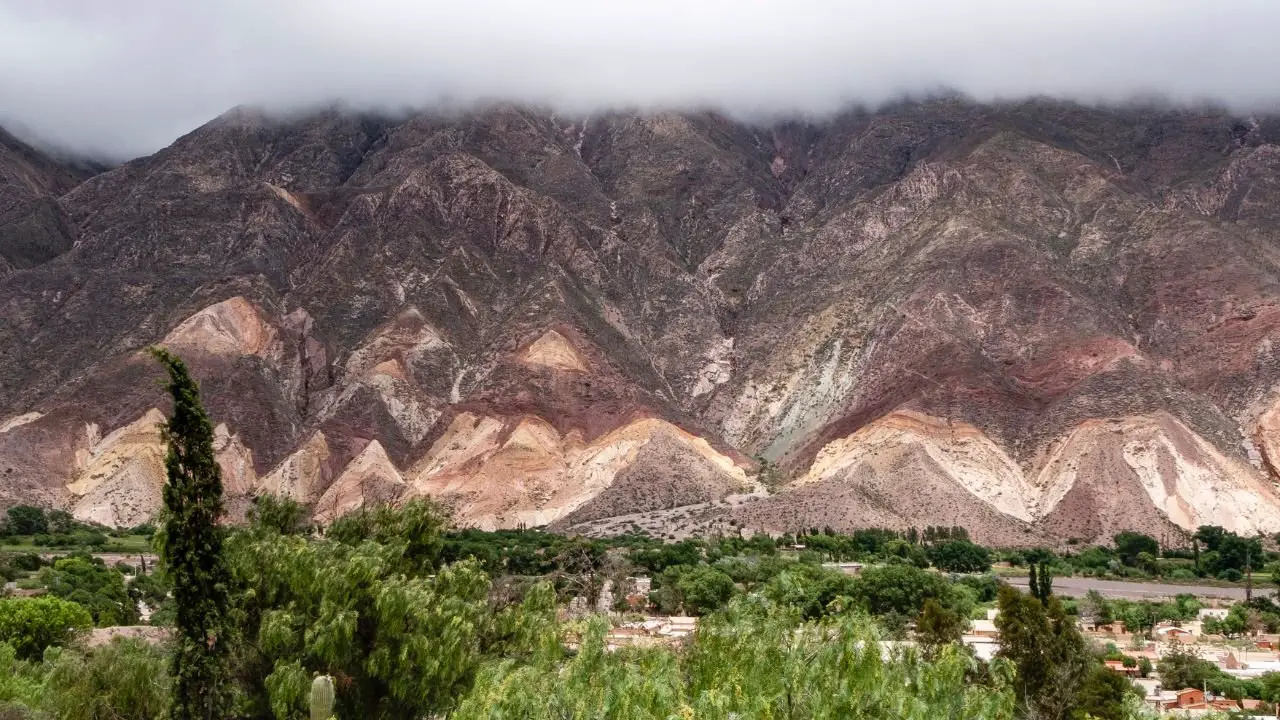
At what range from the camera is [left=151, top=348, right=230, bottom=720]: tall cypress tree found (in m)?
21.3

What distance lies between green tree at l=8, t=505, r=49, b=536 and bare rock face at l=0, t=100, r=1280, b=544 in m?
5.83

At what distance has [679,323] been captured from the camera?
13300cm

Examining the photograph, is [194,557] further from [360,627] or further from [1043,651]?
[1043,651]

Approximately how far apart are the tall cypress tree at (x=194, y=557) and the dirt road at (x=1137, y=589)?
58.9 m

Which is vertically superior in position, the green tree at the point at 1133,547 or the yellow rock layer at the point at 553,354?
the yellow rock layer at the point at 553,354

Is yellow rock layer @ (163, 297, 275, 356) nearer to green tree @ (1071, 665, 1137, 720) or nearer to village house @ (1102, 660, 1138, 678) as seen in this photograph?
village house @ (1102, 660, 1138, 678)

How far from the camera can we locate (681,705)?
492 inches

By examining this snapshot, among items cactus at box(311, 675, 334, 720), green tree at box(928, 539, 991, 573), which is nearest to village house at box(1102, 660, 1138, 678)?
green tree at box(928, 539, 991, 573)

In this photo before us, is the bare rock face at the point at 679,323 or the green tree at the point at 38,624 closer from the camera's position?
the green tree at the point at 38,624

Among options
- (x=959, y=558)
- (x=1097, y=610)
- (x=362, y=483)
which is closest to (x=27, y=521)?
(x=362, y=483)

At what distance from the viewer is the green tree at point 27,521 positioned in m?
87.4

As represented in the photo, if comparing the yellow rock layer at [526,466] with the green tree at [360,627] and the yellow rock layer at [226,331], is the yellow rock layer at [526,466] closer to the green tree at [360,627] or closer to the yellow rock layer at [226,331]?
the yellow rock layer at [226,331]

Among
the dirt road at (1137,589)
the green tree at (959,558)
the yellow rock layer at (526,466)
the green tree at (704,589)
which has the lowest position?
the dirt road at (1137,589)

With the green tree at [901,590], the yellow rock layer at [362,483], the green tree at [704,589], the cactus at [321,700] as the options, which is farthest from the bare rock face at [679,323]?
the cactus at [321,700]
